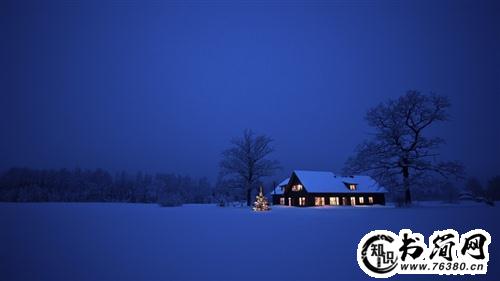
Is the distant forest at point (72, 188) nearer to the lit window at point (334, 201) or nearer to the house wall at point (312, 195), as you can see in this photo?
the house wall at point (312, 195)

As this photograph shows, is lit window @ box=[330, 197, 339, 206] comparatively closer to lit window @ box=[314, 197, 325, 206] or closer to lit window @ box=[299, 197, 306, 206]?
lit window @ box=[314, 197, 325, 206]

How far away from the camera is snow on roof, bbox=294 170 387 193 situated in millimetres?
54444

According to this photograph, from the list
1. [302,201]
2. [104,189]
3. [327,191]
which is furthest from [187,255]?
[104,189]

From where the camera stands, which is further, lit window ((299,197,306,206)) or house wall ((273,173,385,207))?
lit window ((299,197,306,206))

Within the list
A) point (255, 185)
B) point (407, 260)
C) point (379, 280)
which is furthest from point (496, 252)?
point (255, 185)

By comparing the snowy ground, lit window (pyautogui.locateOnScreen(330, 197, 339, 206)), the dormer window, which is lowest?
lit window (pyautogui.locateOnScreen(330, 197, 339, 206))

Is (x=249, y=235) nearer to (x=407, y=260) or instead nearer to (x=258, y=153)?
(x=407, y=260)

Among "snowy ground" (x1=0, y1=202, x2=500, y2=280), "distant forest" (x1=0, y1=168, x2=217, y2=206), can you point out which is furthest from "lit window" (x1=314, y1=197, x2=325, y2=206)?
"snowy ground" (x1=0, y1=202, x2=500, y2=280)

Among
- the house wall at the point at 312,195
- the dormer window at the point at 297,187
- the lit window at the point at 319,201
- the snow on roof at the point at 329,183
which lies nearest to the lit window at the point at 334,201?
the house wall at the point at 312,195

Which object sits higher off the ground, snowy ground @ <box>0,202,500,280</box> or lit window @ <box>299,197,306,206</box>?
snowy ground @ <box>0,202,500,280</box>

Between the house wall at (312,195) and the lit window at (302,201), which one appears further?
the lit window at (302,201)

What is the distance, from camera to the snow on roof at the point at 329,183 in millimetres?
54444

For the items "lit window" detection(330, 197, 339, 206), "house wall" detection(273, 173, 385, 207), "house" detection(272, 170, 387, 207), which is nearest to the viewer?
Answer: "house wall" detection(273, 173, 385, 207)

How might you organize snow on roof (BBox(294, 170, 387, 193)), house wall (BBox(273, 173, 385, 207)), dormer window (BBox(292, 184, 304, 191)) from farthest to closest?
1. dormer window (BBox(292, 184, 304, 191))
2. snow on roof (BBox(294, 170, 387, 193))
3. house wall (BBox(273, 173, 385, 207))
